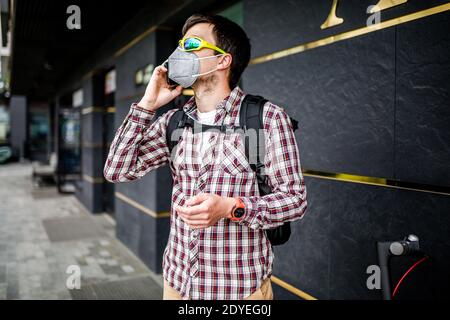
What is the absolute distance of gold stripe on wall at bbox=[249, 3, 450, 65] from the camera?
1487mm

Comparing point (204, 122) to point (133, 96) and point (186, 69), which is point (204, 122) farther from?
point (133, 96)

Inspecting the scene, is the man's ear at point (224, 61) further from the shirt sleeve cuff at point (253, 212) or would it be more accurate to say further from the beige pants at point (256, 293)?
the beige pants at point (256, 293)

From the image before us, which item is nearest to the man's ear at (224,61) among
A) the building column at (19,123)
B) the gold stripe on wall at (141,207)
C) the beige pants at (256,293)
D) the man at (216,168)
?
the man at (216,168)

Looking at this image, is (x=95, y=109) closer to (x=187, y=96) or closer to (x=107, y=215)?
(x=107, y=215)

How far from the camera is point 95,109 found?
6980mm

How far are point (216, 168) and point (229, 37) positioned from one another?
467 mm

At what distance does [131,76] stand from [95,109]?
8.71ft

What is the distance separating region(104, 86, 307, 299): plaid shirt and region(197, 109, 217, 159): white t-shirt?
0.01m

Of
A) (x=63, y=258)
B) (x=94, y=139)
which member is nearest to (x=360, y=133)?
(x=63, y=258)

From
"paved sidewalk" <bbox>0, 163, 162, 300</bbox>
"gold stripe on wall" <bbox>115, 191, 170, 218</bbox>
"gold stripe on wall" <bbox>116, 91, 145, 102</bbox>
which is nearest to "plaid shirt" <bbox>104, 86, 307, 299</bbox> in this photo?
"paved sidewalk" <bbox>0, 163, 162, 300</bbox>

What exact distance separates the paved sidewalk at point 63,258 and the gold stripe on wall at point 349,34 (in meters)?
2.41

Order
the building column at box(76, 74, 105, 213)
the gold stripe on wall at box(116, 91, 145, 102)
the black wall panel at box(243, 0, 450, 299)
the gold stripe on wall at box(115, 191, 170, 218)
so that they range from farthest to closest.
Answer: the building column at box(76, 74, 105, 213) → the gold stripe on wall at box(116, 91, 145, 102) → the gold stripe on wall at box(115, 191, 170, 218) → the black wall panel at box(243, 0, 450, 299)

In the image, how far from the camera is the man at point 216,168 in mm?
1178

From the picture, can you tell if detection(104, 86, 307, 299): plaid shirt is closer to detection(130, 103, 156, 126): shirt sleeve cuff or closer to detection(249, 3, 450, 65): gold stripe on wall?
detection(130, 103, 156, 126): shirt sleeve cuff
